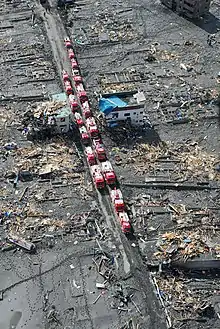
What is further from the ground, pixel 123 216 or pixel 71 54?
pixel 71 54

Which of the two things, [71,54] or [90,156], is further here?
[71,54]

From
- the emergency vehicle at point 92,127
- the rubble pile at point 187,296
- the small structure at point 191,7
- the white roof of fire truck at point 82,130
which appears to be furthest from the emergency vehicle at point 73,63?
the rubble pile at point 187,296

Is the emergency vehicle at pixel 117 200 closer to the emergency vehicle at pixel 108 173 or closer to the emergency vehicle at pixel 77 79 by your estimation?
the emergency vehicle at pixel 108 173

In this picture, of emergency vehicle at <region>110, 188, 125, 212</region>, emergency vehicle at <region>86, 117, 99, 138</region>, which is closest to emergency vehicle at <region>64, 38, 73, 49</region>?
emergency vehicle at <region>86, 117, 99, 138</region>

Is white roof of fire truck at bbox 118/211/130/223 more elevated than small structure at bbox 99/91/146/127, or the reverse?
small structure at bbox 99/91/146/127

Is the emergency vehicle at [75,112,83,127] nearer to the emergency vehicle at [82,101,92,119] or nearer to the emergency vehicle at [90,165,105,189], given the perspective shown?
the emergency vehicle at [82,101,92,119]

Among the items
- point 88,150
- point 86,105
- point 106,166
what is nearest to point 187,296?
point 106,166

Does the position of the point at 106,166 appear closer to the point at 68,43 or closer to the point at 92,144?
the point at 92,144
